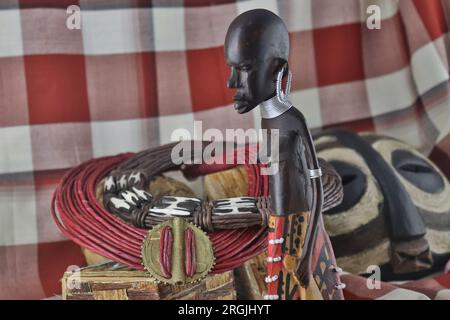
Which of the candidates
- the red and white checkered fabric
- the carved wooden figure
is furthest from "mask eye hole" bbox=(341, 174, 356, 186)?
the carved wooden figure

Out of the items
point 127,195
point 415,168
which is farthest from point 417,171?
point 127,195

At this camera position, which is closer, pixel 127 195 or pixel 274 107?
pixel 274 107

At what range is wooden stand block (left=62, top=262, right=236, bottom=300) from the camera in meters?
0.72

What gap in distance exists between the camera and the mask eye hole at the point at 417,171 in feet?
3.21

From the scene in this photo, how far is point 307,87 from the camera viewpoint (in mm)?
1108

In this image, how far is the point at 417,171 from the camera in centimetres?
99

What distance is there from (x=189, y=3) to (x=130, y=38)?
0.36ft

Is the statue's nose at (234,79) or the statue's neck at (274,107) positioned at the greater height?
the statue's nose at (234,79)

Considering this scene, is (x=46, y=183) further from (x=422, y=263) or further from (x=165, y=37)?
(x=422, y=263)

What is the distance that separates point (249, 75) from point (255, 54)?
18 millimetres

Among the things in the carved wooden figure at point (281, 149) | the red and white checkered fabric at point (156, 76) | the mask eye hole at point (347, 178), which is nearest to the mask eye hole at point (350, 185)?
the mask eye hole at point (347, 178)

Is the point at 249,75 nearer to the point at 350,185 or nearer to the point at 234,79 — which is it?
the point at 234,79

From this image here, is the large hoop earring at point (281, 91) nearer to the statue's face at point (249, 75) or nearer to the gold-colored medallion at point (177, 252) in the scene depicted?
the statue's face at point (249, 75)

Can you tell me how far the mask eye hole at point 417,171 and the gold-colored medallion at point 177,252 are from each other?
37cm
